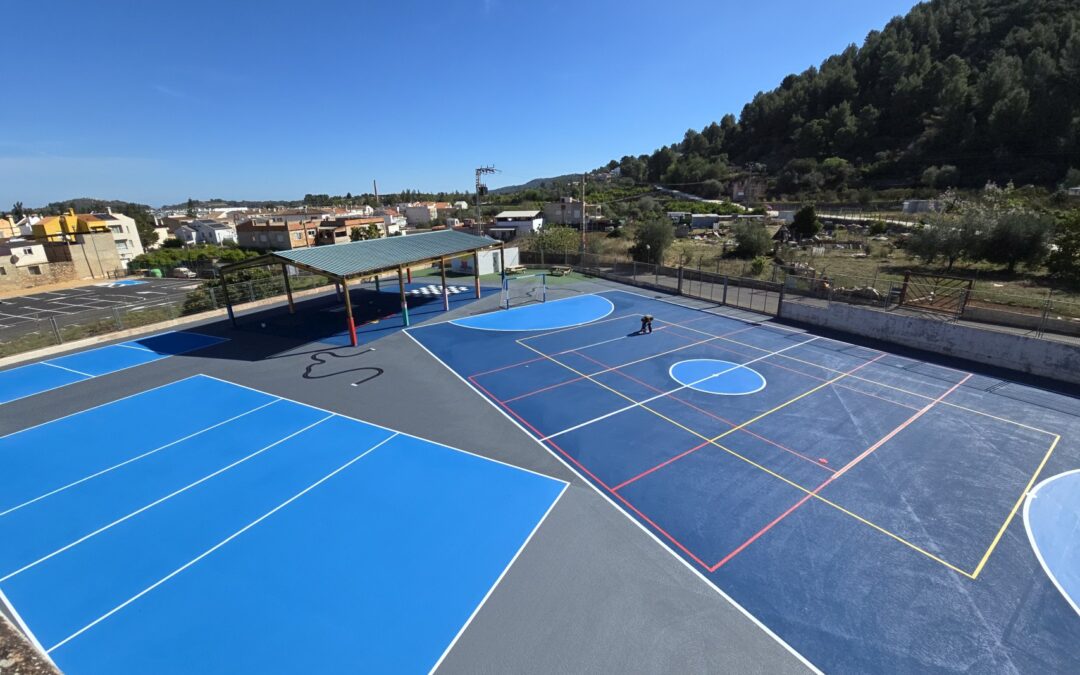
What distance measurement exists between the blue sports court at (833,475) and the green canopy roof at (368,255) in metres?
5.90

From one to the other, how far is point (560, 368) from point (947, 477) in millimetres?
12903

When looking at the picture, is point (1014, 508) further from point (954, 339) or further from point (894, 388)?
point (954, 339)

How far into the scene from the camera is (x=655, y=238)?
41844mm

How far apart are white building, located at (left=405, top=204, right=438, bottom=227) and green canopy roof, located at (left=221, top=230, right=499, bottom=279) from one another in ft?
326

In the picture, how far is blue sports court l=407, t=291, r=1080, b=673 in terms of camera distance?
7672mm

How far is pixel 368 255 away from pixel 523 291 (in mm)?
12671

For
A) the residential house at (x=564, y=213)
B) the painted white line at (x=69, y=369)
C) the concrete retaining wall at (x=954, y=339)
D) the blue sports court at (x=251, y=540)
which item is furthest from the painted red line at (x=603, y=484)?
the residential house at (x=564, y=213)

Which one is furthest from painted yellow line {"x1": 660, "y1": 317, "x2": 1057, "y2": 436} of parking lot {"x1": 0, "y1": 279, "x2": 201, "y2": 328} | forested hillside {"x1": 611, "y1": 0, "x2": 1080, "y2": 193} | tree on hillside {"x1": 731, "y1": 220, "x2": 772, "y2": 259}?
forested hillside {"x1": 611, "y1": 0, "x2": 1080, "y2": 193}

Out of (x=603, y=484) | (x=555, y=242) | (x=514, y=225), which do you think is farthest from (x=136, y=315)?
(x=514, y=225)

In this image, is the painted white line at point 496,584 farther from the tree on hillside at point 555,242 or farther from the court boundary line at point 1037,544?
the tree on hillside at point 555,242

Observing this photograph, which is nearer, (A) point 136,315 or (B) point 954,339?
(B) point 954,339

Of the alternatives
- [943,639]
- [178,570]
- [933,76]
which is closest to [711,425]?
[943,639]

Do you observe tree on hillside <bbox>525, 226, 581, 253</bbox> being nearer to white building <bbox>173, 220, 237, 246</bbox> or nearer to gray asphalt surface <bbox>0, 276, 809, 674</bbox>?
gray asphalt surface <bbox>0, 276, 809, 674</bbox>

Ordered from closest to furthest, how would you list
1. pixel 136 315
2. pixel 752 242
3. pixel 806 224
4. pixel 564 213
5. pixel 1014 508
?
pixel 1014 508 → pixel 136 315 → pixel 752 242 → pixel 806 224 → pixel 564 213
